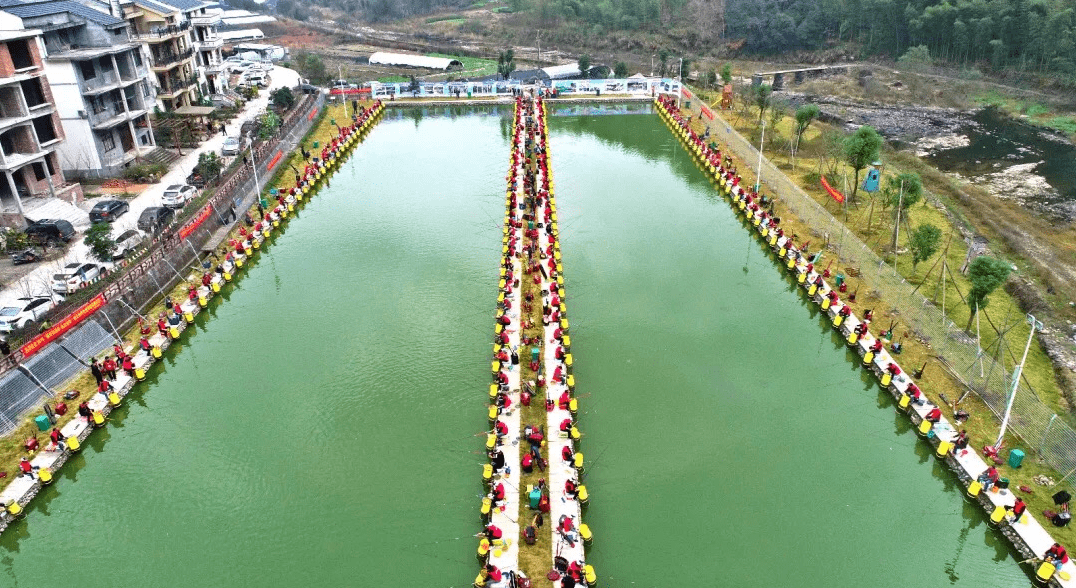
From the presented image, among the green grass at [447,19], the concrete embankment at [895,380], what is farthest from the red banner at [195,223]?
the green grass at [447,19]

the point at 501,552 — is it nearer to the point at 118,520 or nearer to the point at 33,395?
the point at 118,520

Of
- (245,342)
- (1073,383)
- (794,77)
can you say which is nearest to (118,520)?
(245,342)

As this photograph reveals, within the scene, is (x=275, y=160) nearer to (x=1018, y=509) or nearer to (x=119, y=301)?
(x=119, y=301)

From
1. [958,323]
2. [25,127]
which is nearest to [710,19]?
[958,323]

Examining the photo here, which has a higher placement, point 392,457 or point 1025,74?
point 1025,74

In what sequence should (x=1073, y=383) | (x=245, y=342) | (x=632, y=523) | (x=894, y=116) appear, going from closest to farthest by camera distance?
(x=632, y=523) < (x=1073, y=383) < (x=245, y=342) < (x=894, y=116)

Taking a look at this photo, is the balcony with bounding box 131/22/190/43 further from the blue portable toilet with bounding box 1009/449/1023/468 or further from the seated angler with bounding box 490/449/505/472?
the blue portable toilet with bounding box 1009/449/1023/468
